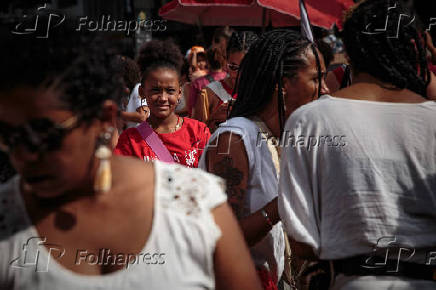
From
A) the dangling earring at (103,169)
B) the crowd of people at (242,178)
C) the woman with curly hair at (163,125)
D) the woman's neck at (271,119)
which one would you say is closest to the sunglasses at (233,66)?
the woman with curly hair at (163,125)

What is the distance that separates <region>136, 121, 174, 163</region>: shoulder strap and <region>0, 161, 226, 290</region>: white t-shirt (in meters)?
2.21

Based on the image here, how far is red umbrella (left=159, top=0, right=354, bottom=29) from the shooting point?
6.08m

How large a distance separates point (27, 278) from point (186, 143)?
2.60 metres

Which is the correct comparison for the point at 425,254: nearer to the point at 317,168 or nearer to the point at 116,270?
the point at 317,168

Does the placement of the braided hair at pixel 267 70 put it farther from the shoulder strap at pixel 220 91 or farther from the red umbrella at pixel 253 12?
the red umbrella at pixel 253 12

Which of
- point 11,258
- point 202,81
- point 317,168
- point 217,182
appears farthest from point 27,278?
point 202,81

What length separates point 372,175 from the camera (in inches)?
85.0

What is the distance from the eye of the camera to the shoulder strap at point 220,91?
5453 millimetres

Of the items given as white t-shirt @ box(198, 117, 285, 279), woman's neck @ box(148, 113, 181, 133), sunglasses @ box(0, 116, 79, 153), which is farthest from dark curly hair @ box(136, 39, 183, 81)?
sunglasses @ box(0, 116, 79, 153)

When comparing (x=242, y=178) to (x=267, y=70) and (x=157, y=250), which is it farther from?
(x=157, y=250)

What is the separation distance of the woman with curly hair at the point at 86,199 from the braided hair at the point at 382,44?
0.97m

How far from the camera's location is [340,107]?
2.23m

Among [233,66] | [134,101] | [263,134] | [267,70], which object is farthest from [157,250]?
[134,101]

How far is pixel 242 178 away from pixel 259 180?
0.31 ft
